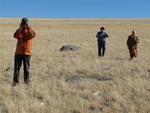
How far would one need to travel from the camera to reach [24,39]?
13.1 m

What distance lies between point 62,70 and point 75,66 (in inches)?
60.0

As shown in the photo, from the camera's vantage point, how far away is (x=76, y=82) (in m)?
13.7

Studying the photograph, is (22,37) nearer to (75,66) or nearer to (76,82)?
(76,82)

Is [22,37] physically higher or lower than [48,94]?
higher

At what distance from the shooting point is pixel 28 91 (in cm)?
1211

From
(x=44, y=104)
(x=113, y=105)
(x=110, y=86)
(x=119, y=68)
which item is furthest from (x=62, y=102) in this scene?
(x=119, y=68)

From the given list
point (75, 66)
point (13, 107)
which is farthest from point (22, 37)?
point (75, 66)

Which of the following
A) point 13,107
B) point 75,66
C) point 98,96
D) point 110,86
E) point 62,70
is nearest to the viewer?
point 13,107

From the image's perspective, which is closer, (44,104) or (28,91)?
(44,104)

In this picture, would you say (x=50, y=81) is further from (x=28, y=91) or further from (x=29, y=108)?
(x=29, y=108)

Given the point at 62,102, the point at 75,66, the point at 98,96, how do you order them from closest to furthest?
the point at 62,102
the point at 98,96
the point at 75,66

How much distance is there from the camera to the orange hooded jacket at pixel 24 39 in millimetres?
13102

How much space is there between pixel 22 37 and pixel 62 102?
2.97 m

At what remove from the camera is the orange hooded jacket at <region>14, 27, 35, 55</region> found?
1310 centimetres
